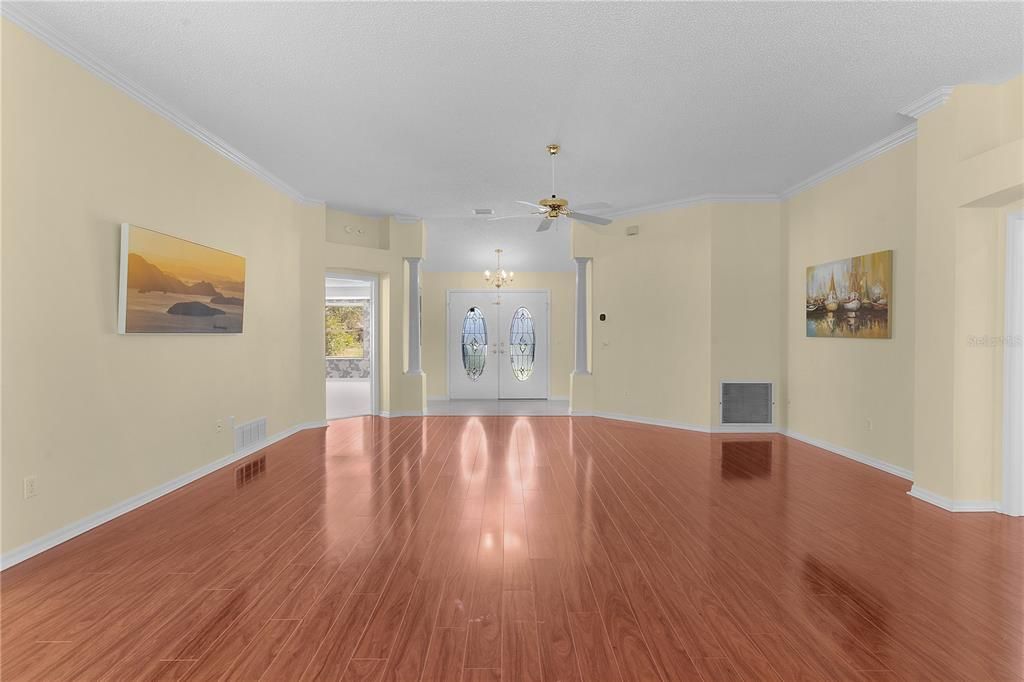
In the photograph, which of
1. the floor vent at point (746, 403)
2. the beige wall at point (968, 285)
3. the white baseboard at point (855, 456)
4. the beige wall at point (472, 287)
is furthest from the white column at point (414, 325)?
the beige wall at point (968, 285)

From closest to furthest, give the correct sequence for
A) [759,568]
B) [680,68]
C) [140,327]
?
[759,568]
[680,68]
[140,327]

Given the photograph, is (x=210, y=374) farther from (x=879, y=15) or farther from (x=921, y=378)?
(x=921, y=378)

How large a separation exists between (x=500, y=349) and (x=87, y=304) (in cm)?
825

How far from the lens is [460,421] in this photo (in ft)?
27.5

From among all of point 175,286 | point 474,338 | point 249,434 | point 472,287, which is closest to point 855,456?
point 249,434

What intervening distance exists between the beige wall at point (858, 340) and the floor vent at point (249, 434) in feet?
21.4

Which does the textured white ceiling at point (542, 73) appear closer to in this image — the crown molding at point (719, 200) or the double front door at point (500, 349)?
the crown molding at point (719, 200)

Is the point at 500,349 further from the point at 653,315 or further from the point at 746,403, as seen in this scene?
the point at 746,403

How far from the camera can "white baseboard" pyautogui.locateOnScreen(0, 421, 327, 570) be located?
3166mm

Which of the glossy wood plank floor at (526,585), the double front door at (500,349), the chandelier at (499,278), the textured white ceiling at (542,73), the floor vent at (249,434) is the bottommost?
the glossy wood plank floor at (526,585)

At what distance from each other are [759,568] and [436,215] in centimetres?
682

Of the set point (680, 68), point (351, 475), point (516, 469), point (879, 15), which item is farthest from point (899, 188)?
point (351, 475)

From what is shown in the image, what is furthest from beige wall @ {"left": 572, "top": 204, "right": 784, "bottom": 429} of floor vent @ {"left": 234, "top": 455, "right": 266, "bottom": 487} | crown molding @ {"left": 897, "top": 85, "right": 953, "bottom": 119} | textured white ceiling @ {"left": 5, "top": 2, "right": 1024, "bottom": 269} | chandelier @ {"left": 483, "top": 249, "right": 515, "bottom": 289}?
floor vent @ {"left": 234, "top": 455, "right": 266, "bottom": 487}

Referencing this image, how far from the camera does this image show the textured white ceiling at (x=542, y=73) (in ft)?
10.5
